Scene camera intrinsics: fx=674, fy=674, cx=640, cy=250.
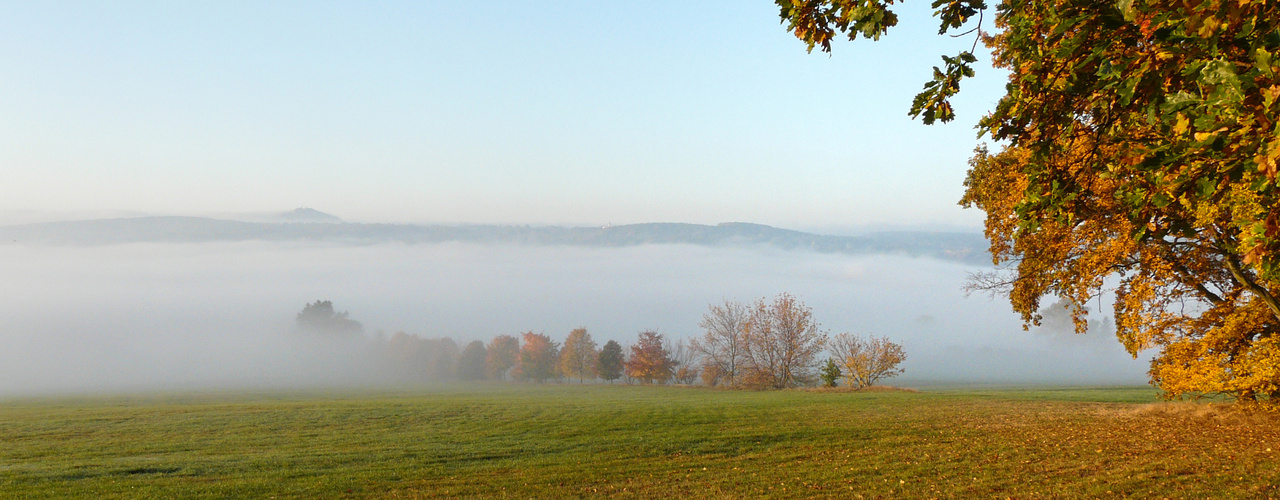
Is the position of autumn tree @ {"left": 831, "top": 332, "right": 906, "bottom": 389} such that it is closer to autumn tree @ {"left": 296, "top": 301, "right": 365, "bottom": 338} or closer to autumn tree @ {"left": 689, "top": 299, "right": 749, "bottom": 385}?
autumn tree @ {"left": 689, "top": 299, "right": 749, "bottom": 385}

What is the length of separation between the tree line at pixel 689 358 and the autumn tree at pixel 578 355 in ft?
0.44

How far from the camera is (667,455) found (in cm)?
1770

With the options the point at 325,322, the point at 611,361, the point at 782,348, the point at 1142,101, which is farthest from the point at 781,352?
the point at 325,322

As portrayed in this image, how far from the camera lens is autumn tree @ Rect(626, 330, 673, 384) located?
74.3m

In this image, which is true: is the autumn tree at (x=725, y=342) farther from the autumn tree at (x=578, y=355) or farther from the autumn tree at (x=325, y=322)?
the autumn tree at (x=325, y=322)

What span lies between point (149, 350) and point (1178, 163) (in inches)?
6609

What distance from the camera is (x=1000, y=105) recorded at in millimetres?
7316

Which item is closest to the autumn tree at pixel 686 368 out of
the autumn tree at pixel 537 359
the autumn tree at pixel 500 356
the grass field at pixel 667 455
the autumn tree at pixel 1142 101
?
the autumn tree at pixel 537 359

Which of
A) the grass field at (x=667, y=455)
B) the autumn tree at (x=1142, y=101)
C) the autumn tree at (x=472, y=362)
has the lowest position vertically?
the autumn tree at (x=472, y=362)

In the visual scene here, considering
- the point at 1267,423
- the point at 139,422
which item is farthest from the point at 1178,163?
the point at 139,422

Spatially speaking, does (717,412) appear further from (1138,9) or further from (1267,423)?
(1138,9)

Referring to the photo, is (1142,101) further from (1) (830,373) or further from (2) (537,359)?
(2) (537,359)

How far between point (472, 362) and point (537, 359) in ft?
55.1

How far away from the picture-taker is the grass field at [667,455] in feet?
42.8
